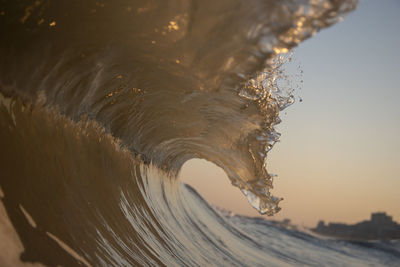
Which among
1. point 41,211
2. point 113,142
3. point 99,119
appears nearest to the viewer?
point 41,211

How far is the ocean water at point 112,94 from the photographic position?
137 centimetres

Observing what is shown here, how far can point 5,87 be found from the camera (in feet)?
5.05

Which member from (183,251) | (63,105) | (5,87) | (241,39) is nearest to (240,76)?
(241,39)

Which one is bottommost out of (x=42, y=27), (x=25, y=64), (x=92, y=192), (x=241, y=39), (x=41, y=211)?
(x=41, y=211)

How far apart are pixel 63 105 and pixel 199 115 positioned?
140 cm

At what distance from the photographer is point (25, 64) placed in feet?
5.19

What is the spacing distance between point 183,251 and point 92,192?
1225 millimetres

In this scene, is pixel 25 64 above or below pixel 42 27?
below

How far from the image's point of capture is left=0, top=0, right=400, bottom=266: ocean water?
137cm

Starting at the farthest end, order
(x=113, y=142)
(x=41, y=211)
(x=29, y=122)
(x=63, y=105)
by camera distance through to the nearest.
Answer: (x=113, y=142), (x=63, y=105), (x=29, y=122), (x=41, y=211)

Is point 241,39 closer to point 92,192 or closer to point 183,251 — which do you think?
point 92,192

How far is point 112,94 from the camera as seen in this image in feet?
8.14

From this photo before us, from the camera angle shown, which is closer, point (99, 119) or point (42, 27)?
point (42, 27)

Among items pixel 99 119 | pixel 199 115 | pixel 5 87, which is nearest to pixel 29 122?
pixel 5 87
